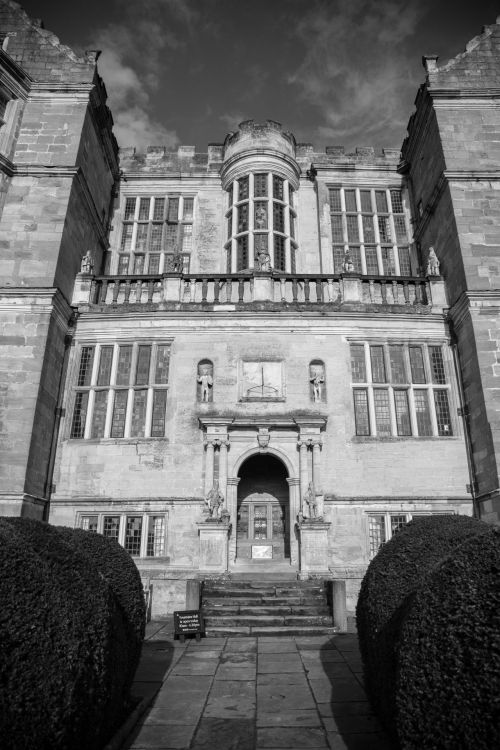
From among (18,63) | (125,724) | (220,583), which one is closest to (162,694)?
(125,724)

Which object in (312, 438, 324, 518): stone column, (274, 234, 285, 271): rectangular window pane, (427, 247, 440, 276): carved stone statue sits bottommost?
(312, 438, 324, 518): stone column

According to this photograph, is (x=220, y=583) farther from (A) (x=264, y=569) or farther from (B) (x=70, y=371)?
(B) (x=70, y=371)

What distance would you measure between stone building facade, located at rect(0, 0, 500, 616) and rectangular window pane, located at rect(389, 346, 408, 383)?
51 mm

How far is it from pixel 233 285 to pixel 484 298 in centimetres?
817

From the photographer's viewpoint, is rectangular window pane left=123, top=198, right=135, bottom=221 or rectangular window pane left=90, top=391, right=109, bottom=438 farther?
rectangular window pane left=123, top=198, right=135, bottom=221

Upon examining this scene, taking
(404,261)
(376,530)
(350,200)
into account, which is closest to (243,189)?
(350,200)

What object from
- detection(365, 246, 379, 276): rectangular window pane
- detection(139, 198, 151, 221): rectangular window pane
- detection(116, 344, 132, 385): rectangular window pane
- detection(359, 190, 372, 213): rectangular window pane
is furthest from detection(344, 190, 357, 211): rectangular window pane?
detection(116, 344, 132, 385): rectangular window pane

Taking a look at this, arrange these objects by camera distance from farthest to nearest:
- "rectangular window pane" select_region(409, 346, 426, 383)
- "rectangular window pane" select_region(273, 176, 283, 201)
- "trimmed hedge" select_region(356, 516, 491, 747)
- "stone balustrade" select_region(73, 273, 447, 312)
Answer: "rectangular window pane" select_region(273, 176, 283, 201)
"stone balustrade" select_region(73, 273, 447, 312)
"rectangular window pane" select_region(409, 346, 426, 383)
"trimmed hedge" select_region(356, 516, 491, 747)

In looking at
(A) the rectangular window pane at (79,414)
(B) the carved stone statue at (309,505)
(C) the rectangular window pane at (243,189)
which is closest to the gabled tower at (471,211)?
(B) the carved stone statue at (309,505)

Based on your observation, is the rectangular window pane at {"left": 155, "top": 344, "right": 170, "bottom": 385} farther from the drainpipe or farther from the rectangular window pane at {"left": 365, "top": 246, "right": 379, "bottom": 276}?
the rectangular window pane at {"left": 365, "top": 246, "right": 379, "bottom": 276}

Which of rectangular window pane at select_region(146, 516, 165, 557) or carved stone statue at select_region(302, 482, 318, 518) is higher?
carved stone statue at select_region(302, 482, 318, 518)

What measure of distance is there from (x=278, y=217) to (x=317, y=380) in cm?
805

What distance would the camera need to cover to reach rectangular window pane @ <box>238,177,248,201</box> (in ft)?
66.3

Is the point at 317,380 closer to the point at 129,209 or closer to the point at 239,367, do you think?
the point at 239,367
